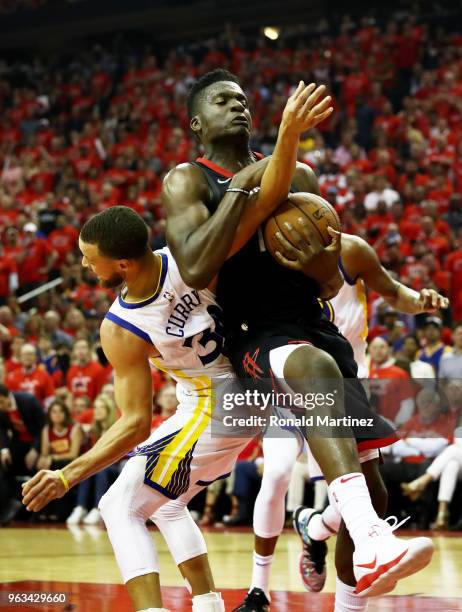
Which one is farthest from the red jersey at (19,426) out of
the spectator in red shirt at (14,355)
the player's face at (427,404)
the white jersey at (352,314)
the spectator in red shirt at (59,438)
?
the white jersey at (352,314)

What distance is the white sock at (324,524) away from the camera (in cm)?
531

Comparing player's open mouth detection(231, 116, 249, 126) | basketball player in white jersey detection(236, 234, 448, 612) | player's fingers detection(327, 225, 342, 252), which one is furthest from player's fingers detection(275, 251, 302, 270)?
basketball player in white jersey detection(236, 234, 448, 612)

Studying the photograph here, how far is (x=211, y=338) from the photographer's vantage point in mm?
4238

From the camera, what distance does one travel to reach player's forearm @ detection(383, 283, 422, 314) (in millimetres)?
5234

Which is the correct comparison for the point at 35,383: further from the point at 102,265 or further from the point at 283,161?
the point at 283,161

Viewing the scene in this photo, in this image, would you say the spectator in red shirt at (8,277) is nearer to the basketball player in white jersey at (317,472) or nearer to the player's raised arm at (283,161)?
the basketball player in white jersey at (317,472)

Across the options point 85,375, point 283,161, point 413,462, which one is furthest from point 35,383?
point 283,161

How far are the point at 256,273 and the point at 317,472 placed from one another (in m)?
2.37

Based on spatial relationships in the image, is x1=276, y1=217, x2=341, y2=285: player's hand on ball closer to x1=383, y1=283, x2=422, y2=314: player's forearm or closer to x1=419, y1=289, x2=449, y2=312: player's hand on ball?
x1=419, y1=289, x2=449, y2=312: player's hand on ball

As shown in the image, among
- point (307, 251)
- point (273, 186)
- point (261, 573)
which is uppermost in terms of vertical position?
point (273, 186)

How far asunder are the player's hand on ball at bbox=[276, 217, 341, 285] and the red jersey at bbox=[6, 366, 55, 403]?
7922mm

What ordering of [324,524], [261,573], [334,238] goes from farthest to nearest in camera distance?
[324,524] < [261,573] < [334,238]

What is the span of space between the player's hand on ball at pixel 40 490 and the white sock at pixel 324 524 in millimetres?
1937
